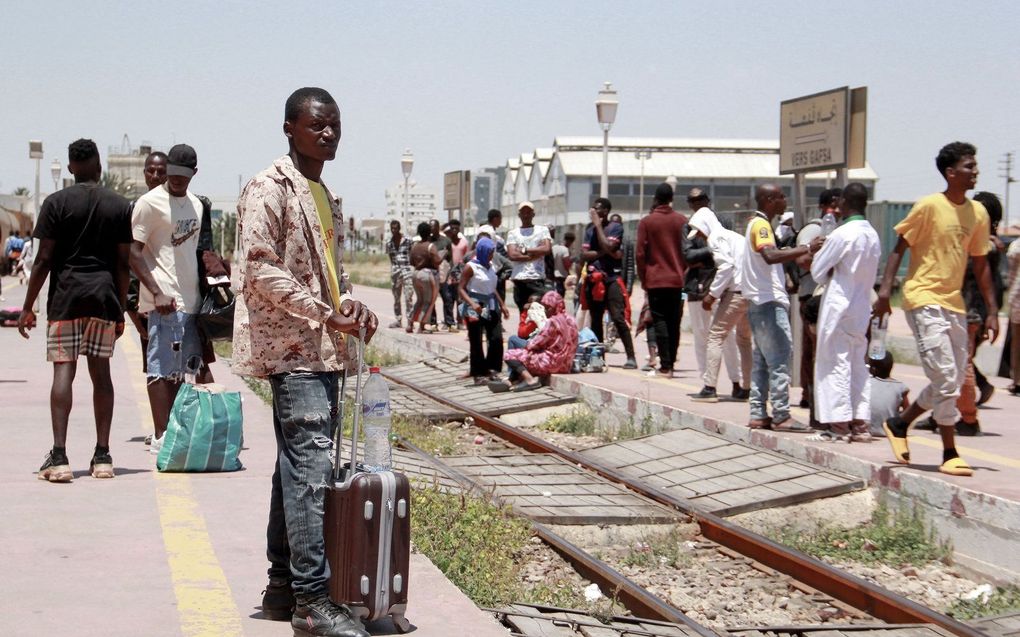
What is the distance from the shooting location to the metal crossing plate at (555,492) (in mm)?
8250

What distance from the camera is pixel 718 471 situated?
379 inches

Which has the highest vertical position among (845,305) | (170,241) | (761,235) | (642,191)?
(642,191)

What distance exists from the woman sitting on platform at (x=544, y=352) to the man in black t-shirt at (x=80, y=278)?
269 inches

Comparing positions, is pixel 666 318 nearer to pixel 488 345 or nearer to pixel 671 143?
pixel 488 345

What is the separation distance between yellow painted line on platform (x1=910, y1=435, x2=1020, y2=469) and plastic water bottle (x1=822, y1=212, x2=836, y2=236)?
1.76 metres

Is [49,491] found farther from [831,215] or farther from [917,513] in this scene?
[831,215]

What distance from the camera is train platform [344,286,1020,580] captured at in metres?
7.62

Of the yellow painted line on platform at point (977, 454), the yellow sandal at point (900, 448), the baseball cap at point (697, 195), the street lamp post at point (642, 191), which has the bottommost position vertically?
the yellow painted line on platform at point (977, 454)

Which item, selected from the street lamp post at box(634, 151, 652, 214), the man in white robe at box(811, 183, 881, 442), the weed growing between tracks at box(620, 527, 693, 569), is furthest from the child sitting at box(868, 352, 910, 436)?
the street lamp post at box(634, 151, 652, 214)

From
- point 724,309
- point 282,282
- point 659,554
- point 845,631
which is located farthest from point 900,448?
point 282,282

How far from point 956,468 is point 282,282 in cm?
521

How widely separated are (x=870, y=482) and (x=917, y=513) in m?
0.69

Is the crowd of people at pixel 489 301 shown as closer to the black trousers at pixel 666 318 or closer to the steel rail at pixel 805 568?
the black trousers at pixel 666 318

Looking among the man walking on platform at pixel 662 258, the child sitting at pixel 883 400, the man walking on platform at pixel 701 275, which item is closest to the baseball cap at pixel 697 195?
the man walking on platform at pixel 701 275
